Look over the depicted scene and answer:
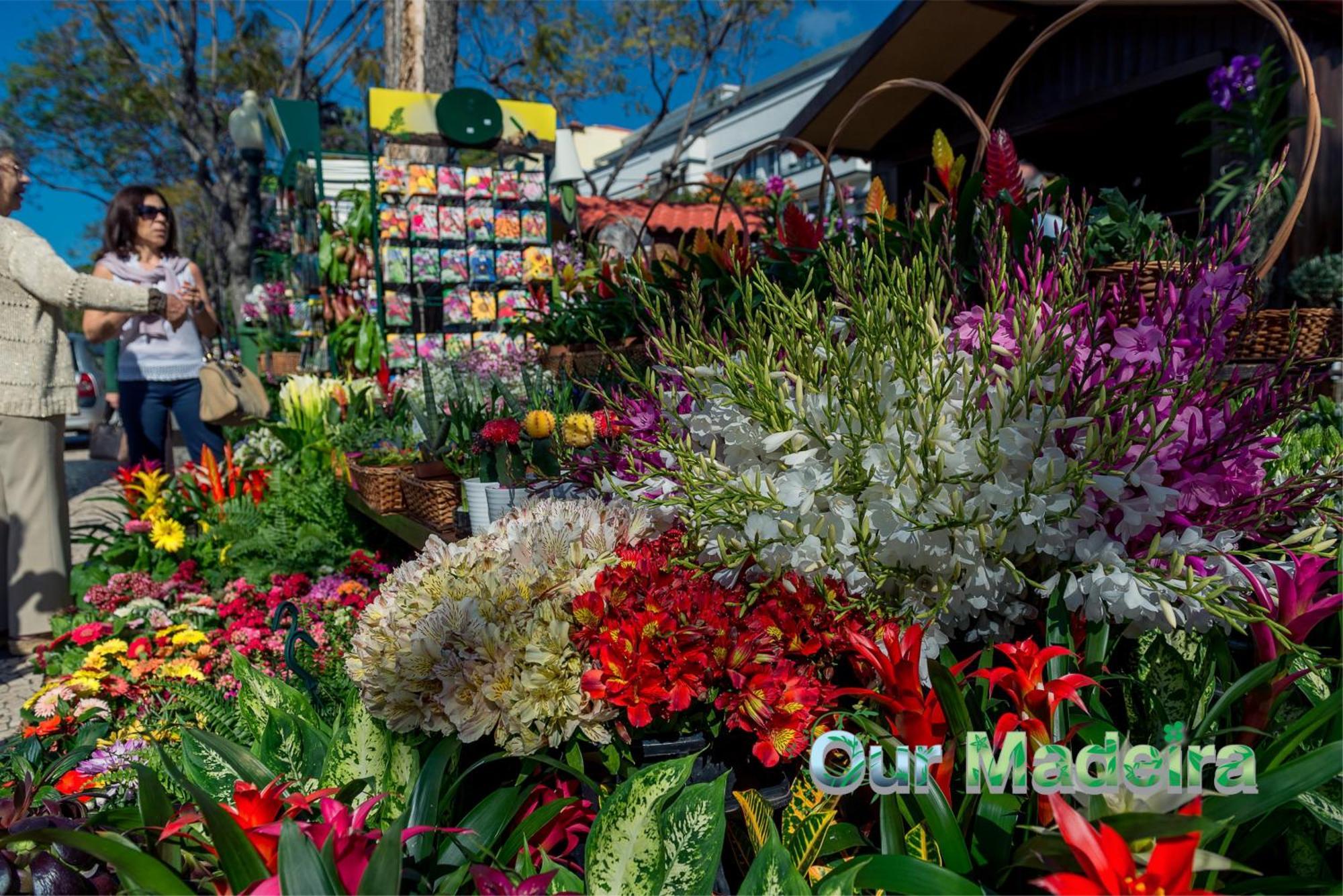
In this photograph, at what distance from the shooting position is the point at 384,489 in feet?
11.2

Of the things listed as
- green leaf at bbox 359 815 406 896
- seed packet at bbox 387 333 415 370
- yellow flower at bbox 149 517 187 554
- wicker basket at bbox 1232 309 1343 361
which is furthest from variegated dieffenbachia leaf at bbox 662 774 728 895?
seed packet at bbox 387 333 415 370

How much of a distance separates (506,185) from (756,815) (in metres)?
6.71

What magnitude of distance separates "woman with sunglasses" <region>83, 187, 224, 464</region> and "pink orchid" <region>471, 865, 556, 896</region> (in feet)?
13.7

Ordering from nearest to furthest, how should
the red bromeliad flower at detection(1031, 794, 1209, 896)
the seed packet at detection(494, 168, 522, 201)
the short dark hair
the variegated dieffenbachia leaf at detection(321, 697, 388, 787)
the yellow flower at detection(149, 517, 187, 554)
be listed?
the red bromeliad flower at detection(1031, 794, 1209, 896), the variegated dieffenbachia leaf at detection(321, 697, 388, 787), the yellow flower at detection(149, 517, 187, 554), the short dark hair, the seed packet at detection(494, 168, 522, 201)

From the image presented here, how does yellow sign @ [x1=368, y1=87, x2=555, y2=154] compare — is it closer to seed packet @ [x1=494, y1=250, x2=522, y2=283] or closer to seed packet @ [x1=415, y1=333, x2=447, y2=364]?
seed packet @ [x1=494, y1=250, x2=522, y2=283]

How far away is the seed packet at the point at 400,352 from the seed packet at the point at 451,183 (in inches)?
47.2

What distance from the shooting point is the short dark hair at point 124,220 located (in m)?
4.48

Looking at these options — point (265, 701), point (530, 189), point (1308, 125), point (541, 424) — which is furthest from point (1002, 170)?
point (530, 189)

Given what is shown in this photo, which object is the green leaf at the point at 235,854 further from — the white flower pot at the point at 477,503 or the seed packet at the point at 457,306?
the seed packet at the point at 457,306

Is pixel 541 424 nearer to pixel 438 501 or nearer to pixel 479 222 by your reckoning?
pixel 438 501

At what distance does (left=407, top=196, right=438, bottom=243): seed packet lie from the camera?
Result: 6801 millimetres

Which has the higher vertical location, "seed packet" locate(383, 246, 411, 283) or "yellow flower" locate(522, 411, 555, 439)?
"seed packet" locate(383, 246, 411, 283)

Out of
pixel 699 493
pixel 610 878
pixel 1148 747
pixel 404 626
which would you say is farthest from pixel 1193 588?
pixel 404 626

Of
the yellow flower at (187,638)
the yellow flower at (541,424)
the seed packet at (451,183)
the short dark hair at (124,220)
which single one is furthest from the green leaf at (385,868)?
the seed packet at (451,183)
